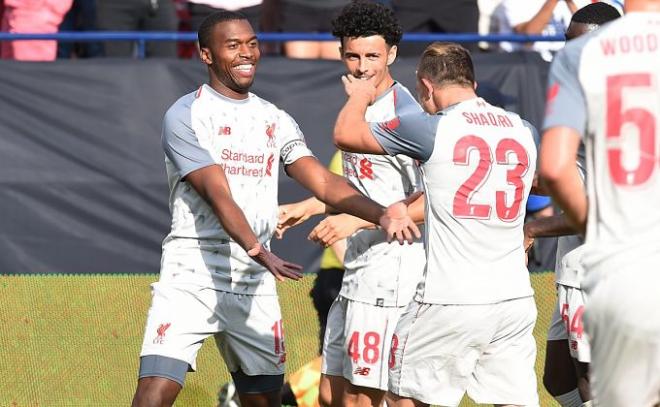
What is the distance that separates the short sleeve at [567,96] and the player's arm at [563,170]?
29 millimetres

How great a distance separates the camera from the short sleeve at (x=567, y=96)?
419 cm

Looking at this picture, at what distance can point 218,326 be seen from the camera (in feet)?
21.1

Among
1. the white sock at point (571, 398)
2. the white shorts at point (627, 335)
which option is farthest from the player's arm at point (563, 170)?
the white sock at point (571, 398)

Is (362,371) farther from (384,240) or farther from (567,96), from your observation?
(567,96)

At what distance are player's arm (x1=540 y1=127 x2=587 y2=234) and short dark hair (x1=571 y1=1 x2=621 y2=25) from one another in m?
3.21

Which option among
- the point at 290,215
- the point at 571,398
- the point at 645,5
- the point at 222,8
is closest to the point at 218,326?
the point at 290,215

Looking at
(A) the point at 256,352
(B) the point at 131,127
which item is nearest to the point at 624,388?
(A) the point at 256,352

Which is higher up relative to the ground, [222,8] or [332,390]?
→ [222,8]

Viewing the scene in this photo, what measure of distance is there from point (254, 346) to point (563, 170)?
2.69 metres

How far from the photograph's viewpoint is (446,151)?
5867 mm

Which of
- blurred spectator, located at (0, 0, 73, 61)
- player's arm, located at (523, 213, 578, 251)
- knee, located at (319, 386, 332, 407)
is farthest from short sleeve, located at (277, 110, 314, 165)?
blurred spectator, located at (0, 0, 73, 61)

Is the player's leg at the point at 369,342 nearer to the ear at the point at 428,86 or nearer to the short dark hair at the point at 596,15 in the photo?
the ear at the point at 428,86

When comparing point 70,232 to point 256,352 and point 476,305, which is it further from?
point 476,305

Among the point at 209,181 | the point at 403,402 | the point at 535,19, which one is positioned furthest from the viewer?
the point at 535,19
